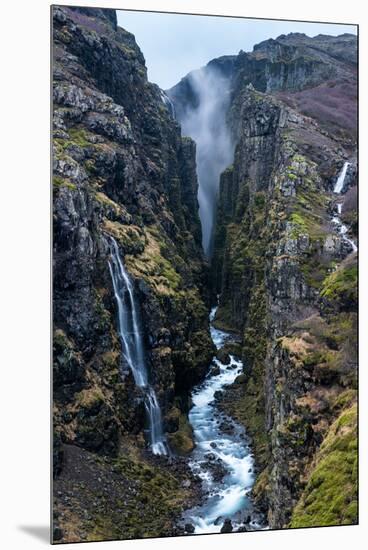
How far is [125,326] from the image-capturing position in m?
20.7

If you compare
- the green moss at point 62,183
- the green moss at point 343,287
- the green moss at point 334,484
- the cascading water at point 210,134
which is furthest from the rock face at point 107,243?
the green moss at point 343,287

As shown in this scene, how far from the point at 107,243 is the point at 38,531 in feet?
37.1

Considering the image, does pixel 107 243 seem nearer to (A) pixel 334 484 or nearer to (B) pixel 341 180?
(B) pixel 341 180

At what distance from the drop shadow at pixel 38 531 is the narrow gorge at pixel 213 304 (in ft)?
0.76

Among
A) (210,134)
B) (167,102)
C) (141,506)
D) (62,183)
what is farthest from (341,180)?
(210,134)

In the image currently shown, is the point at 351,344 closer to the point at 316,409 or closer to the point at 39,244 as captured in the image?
the point at 316,409

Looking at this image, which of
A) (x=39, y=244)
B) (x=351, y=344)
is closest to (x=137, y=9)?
(x=39, y=244)

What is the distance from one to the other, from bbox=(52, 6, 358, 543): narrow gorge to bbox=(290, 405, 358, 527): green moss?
3cm

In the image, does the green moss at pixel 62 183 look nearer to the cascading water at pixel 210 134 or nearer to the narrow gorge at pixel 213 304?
the narrow gorge at pixel 213 304

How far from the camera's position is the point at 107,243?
21.6 m

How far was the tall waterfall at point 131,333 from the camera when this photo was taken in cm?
1986

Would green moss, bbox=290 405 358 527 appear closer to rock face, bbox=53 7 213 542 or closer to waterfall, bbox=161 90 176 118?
rock face, bbox=53 7 213 542

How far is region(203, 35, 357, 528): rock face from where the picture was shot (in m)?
13.4

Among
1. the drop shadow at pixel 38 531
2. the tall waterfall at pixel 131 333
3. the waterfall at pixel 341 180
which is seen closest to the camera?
the drop shadow at pixel 38 531
